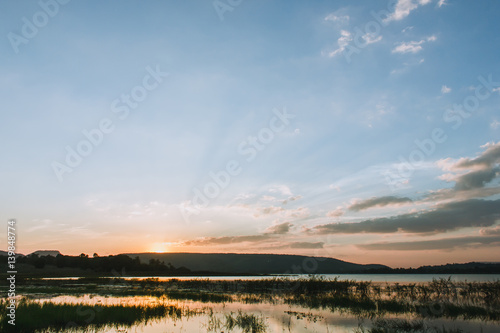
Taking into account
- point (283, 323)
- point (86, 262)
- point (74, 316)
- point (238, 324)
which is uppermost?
point (74, 316)

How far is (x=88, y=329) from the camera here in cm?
1678

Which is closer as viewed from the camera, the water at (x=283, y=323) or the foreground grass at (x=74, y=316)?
the foreground grass at (x=74, y=316)

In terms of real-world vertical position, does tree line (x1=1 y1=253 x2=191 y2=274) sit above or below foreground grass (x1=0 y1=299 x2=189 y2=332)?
below

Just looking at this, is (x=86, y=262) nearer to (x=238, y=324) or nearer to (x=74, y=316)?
(x=74, y=316)

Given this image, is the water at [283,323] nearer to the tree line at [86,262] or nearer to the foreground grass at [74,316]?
the foreground grass at [74,316]

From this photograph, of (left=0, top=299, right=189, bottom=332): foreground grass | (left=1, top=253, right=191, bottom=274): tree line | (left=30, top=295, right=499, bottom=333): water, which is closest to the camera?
(left=0, top=299, right=189, bottom=332): foreground grass

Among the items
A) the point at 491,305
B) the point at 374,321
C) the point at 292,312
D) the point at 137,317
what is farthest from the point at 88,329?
the point at 491,305

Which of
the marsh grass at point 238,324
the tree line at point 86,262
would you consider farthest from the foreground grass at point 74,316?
the tree line at point 86,262

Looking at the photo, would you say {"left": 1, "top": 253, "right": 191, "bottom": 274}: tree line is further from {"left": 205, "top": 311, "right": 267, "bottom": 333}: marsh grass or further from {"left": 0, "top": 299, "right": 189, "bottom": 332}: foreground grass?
{"left": 205, "top": 311, "right": 267, "bottom": 333}: marsh grass

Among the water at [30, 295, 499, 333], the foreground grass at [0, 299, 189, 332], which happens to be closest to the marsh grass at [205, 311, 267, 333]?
the water at [30, 295, 499, 333]

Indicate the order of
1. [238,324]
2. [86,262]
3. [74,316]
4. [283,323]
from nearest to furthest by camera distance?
[74,316], [238,324], [283,323], [86,262]

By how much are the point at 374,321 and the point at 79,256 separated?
546 feet

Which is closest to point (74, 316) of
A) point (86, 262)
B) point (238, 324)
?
point (238, 324)

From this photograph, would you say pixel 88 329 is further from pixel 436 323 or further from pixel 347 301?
pixel 347 301
